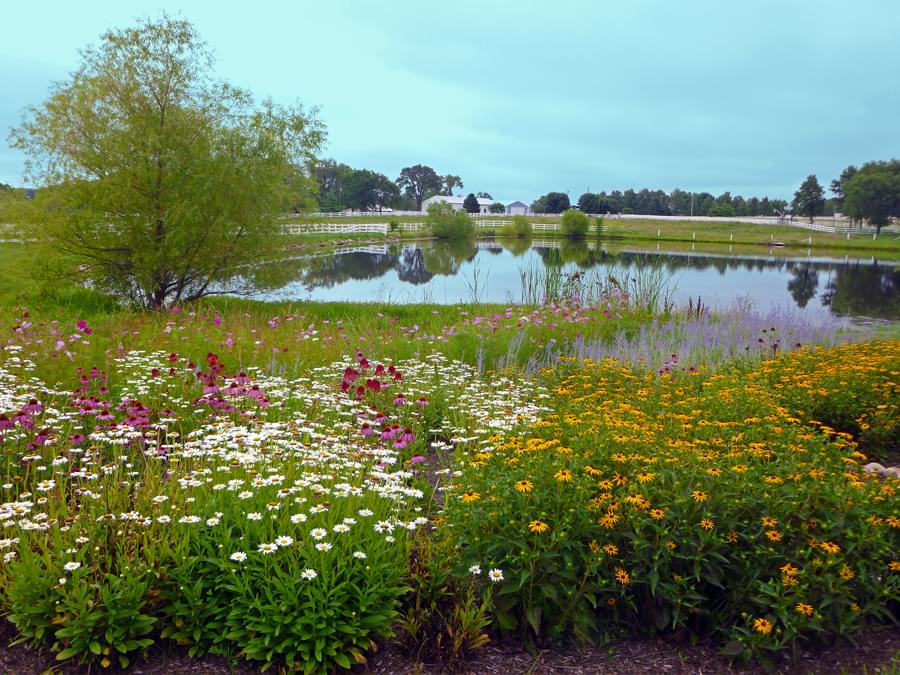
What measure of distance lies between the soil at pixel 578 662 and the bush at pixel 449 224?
66.3 meters

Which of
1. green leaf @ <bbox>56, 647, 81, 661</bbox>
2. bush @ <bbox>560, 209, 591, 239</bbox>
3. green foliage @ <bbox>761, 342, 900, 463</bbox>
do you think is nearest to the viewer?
green leaf @ <bbox>56, 647, 81, 661</bbox>

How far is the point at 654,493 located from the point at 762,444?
3.24ft

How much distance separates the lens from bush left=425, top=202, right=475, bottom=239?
68625mm

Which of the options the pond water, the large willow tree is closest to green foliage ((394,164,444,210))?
the pond water

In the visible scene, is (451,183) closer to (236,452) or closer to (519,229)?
(519,229)

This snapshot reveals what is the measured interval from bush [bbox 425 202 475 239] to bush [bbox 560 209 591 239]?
38.6ft

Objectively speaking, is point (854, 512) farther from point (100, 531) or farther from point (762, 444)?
point (100, 531)

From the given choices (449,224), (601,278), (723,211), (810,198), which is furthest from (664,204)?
(601,278)

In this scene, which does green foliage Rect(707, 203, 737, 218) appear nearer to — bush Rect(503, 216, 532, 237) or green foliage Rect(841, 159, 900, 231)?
green foliage Rect(841, 159, 900, 231)

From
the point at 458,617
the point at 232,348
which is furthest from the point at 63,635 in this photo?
the point at 232,348

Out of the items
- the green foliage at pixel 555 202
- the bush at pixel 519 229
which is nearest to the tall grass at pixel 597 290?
the bush at pixel 519 229

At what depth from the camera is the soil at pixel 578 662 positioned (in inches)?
130

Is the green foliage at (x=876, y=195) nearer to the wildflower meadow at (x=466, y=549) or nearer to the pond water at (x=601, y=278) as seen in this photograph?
the pond water at (x=601, y=278)

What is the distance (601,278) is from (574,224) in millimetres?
60336
